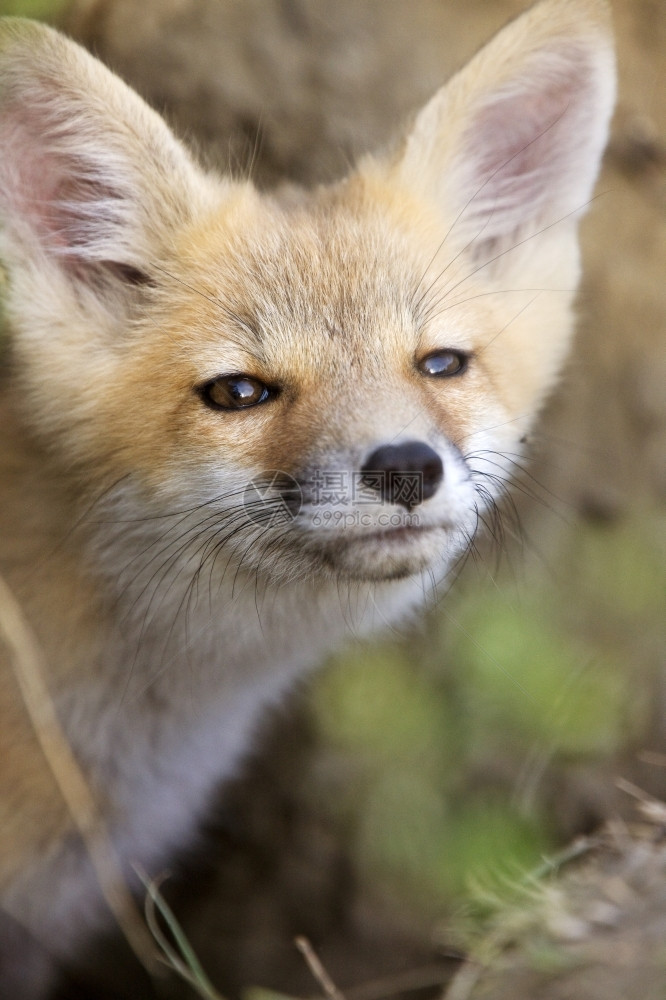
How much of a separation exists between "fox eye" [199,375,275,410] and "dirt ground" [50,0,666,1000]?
100cm

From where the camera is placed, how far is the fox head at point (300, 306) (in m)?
1.63

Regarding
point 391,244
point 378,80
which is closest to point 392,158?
point 391,244

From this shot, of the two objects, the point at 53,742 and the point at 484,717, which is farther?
the point at 484,717

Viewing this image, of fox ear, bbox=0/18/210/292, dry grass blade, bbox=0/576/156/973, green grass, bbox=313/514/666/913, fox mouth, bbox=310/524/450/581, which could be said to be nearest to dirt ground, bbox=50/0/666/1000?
green grass, bbox=313/514/666/913

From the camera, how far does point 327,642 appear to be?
2.19m

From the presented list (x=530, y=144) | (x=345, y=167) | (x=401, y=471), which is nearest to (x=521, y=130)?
(x=530, y=144)

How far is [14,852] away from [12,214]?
4.95ft

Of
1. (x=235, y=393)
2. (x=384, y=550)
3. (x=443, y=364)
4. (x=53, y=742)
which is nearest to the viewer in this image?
(x=384, y=550)

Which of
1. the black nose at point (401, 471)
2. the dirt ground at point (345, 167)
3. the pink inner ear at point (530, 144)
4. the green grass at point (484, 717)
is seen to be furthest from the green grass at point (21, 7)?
the green grass at point (484, 717)

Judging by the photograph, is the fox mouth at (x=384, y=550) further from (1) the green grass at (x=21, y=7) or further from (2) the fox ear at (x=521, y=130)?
(1) the green grass at (x=21, y=7)

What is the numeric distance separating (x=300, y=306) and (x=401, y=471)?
1.62 ft

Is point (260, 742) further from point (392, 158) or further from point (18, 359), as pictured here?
point (392, 158)

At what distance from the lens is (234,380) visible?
177cm

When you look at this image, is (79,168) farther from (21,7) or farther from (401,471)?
(401,471)
